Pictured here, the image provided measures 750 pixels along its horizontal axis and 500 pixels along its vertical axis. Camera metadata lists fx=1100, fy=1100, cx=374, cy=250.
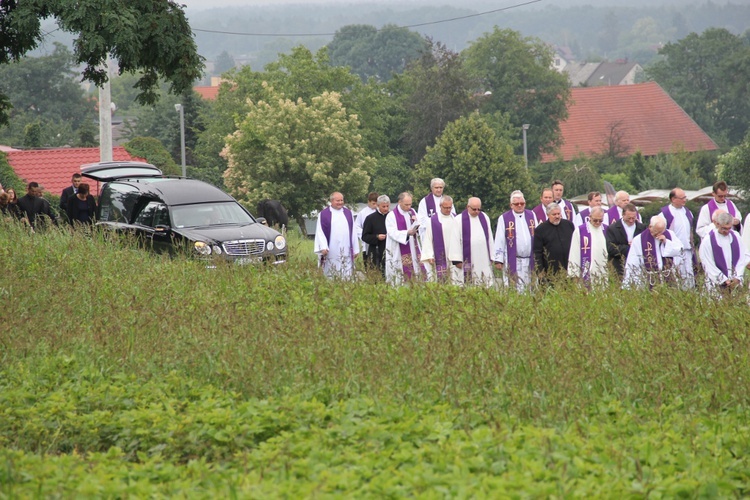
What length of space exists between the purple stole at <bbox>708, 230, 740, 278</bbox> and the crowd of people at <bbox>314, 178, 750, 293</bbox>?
1 cm

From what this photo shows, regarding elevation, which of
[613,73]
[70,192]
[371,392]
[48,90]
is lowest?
[371,392]

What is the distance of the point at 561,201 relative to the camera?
1652 cm

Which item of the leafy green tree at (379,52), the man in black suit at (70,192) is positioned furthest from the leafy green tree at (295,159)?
the leafy green tree at (379,52)

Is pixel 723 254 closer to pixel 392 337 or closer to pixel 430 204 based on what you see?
pixel 430 204

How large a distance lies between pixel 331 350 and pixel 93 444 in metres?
2.12

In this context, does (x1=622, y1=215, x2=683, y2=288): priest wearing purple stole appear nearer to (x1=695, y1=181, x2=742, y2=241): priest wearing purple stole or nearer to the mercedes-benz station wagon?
(x1=695, y1=181, x2=742, y2=241): priest wearing purple stole

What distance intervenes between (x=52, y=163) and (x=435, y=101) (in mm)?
32478

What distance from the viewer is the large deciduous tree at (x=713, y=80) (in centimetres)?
9812

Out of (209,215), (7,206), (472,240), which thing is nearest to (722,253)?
(472,240)

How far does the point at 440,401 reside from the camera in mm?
7102

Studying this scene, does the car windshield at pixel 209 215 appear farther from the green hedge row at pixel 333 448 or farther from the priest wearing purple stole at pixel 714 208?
the green hedge row at pixel 333 448

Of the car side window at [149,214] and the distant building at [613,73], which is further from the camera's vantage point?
the distant building at [613,73]

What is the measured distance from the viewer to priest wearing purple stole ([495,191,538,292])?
15.2m

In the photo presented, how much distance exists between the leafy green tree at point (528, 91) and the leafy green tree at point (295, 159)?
3229cm
